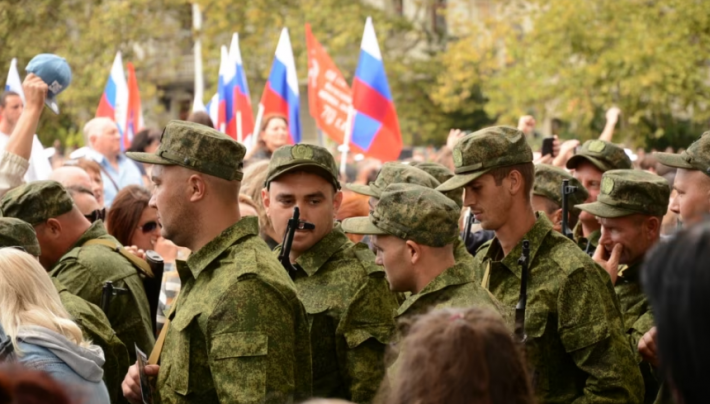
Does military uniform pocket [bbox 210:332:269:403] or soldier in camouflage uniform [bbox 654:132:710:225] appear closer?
military uniform pocket [bbox 210:332:269:403]

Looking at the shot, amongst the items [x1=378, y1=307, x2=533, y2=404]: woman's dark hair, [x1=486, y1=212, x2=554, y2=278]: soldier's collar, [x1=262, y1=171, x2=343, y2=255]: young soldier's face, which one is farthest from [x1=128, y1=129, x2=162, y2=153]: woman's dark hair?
[x1=378, y1=307, x2=533, y2=404]: woman's dark hair

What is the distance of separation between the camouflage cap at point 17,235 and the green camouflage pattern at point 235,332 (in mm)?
1383

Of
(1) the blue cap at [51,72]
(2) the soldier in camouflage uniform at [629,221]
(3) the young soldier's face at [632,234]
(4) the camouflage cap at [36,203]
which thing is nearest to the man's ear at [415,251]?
(2) the soldier in camouflage uniform at [629,221]

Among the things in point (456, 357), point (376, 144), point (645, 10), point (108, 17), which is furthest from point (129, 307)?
point (108, 17)

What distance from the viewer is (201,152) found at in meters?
4.89

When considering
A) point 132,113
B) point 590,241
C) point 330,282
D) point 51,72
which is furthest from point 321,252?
point 132,113

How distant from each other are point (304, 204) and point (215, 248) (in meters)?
1.25

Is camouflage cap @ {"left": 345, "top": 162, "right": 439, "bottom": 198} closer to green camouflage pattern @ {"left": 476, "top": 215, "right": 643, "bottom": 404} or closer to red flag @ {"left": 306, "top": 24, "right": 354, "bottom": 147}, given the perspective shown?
green camouflage pattern @ {"left": 476, "top": 215, "right": 643, "bottom": 404}

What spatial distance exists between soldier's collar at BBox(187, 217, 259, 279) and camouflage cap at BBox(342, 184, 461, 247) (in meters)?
0.61

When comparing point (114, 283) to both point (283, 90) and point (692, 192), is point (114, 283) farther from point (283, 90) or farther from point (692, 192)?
point (283, 90)

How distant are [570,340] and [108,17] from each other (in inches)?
1195

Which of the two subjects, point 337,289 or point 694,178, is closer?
point 337,289

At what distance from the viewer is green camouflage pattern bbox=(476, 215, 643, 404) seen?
5.30m

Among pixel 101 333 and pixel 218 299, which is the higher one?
pixel 218 299
